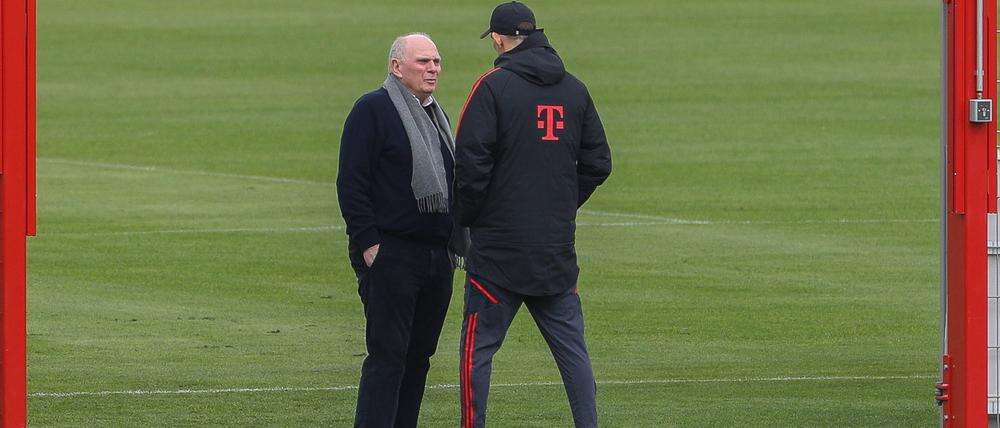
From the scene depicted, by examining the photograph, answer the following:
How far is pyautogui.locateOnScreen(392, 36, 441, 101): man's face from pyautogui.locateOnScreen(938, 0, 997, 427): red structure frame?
210 centimetres

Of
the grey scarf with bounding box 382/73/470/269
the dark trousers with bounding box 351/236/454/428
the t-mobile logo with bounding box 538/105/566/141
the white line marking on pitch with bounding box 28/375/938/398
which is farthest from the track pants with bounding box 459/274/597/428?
the white line marking on pitch with bounding box 28/375/938/398

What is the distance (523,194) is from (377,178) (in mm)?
642

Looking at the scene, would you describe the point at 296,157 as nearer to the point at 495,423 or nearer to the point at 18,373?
the point at 495,423

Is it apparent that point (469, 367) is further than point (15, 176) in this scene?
Yes

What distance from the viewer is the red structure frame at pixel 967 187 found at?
8.49 meters

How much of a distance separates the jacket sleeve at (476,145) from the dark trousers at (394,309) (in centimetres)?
47

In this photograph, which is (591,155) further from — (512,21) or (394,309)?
(394,309)

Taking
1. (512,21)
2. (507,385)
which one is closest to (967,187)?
(512,21)

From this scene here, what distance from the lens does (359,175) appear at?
860 cm

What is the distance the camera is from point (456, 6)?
124 feet

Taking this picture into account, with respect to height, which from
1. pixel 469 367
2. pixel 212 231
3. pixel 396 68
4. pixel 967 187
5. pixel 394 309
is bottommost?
pixel 469 367

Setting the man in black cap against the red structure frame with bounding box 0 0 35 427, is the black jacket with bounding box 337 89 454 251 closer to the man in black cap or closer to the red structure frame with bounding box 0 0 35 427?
the man in black cap

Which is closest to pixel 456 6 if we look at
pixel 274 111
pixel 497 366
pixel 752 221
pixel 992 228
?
pixel 274 111

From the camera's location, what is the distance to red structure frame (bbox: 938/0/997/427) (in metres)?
8.49
